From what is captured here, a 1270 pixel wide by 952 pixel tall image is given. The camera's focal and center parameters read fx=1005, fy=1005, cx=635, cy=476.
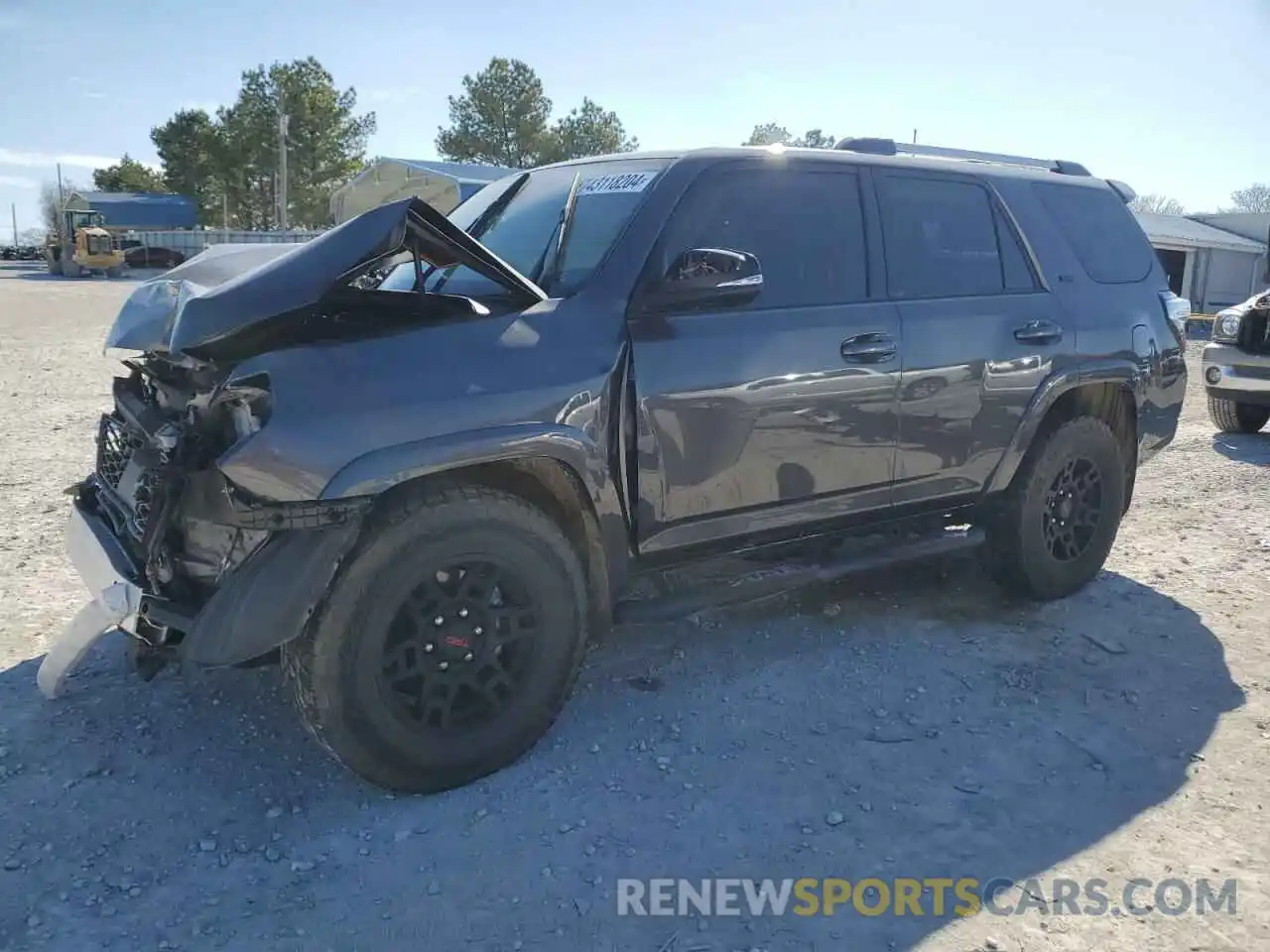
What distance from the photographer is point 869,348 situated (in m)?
3.77

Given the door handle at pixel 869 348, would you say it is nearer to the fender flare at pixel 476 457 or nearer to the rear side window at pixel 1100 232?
the fender flare at pixel 476 457

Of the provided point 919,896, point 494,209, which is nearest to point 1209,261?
point 494,209

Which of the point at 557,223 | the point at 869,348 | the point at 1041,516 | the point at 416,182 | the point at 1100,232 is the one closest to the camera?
the point at 557,223

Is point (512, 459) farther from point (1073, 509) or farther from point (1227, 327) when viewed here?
point (1227, 327)

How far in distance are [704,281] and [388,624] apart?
1.45m

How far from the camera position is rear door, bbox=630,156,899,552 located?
3.31 meters

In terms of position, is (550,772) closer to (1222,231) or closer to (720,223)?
(720,223)

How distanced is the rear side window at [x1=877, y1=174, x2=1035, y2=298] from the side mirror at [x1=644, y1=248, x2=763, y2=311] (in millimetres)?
935

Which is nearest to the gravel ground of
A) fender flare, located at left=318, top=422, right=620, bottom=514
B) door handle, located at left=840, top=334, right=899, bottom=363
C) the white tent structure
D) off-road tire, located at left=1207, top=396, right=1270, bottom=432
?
fender flare, located at left=318, top=422, right=620, bottom=514

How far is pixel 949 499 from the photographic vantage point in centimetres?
431

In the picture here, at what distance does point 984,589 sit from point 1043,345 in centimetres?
127

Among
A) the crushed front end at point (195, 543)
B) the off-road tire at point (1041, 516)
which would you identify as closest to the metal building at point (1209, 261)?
the off-road tire at point (1041, 516)

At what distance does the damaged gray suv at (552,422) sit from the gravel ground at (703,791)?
0.29 metres

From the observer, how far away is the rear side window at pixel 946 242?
4.01 m
